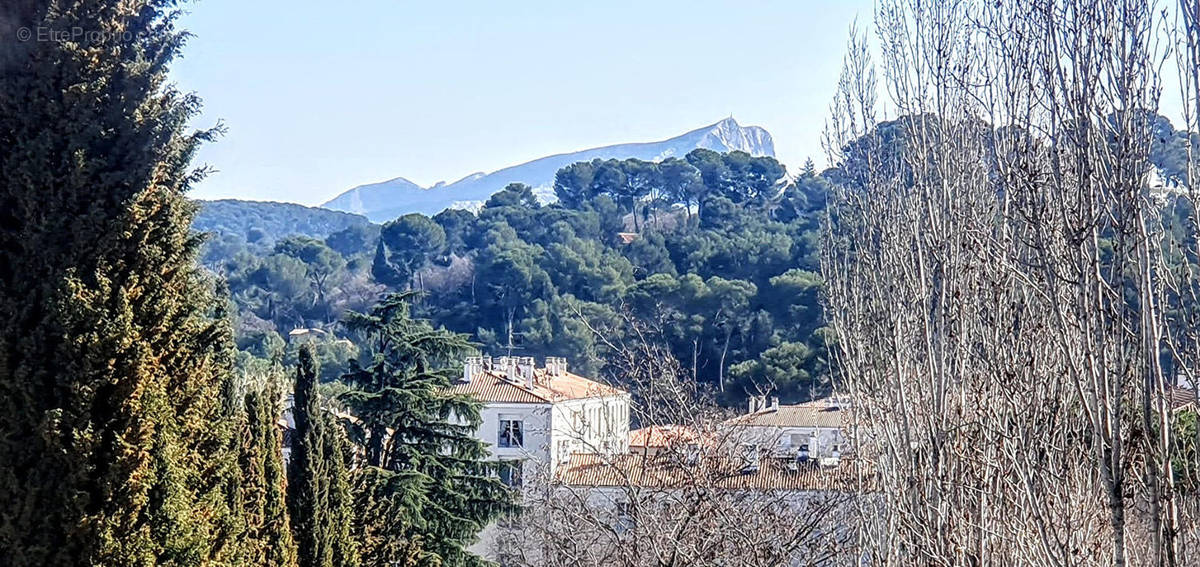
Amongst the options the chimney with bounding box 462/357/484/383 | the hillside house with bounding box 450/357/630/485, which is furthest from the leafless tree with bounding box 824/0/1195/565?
the chimney with bounding box 462/357/484/383

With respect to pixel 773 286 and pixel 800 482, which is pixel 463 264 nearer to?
pixel 773 286

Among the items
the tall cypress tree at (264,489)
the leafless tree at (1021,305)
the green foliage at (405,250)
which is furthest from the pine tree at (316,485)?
the green foliage at (405,250)

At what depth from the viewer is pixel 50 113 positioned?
8.02m

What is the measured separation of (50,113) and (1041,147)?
6.37 metres

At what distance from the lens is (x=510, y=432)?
33406 millimetres

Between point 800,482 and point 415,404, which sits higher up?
point 415,404

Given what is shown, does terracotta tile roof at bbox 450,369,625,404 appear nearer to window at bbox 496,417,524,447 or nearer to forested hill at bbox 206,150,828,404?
window at bbox 496,417,524,447

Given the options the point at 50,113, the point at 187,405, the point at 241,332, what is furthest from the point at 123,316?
the point at 241,332

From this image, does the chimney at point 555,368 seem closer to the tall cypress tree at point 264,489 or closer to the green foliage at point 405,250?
the green foliage at point 405,250

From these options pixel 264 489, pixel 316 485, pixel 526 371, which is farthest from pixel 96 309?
pixel 526 371

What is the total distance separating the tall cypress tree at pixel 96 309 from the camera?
767 cm

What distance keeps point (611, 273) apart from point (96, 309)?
3609 cm

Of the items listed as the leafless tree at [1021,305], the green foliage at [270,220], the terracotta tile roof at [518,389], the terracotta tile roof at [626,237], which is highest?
the green foliage at [270,220]

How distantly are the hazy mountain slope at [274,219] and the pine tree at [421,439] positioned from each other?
78.7 m
